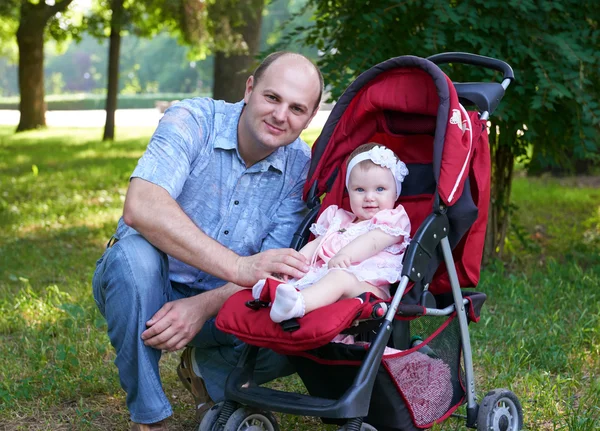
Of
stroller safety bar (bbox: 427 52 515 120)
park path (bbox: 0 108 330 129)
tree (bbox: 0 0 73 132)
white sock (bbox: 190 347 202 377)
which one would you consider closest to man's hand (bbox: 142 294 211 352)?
white sock (bbox: 190 347 202 377)

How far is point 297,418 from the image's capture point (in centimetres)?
346

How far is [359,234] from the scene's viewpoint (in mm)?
2934

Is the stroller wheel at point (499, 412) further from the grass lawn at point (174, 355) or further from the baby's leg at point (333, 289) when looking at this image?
the baby's leg at point (333, 289)

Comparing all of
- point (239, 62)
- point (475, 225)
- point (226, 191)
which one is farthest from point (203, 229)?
point (239, 62)

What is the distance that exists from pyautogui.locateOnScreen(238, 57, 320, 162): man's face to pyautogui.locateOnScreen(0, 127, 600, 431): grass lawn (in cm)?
122

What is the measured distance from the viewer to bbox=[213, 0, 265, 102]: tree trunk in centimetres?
1236

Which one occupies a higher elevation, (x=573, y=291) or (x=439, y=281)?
(x=439, y=281)

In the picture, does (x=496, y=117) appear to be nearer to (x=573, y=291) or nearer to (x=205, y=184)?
(x=573, y=291)

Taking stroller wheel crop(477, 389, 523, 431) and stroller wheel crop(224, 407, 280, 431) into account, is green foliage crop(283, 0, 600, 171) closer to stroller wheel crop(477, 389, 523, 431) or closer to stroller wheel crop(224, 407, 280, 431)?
stroller wheel crop(477, 389, 523, 431)

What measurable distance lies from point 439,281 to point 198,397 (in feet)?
3.95

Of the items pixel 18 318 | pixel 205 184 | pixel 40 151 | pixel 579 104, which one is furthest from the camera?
pixel 40 151

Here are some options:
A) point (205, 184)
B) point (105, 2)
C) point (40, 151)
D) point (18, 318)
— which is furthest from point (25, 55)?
point (205, 184)

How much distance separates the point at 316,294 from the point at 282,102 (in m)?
0.91

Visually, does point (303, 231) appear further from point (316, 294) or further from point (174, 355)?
point (174, 355)
